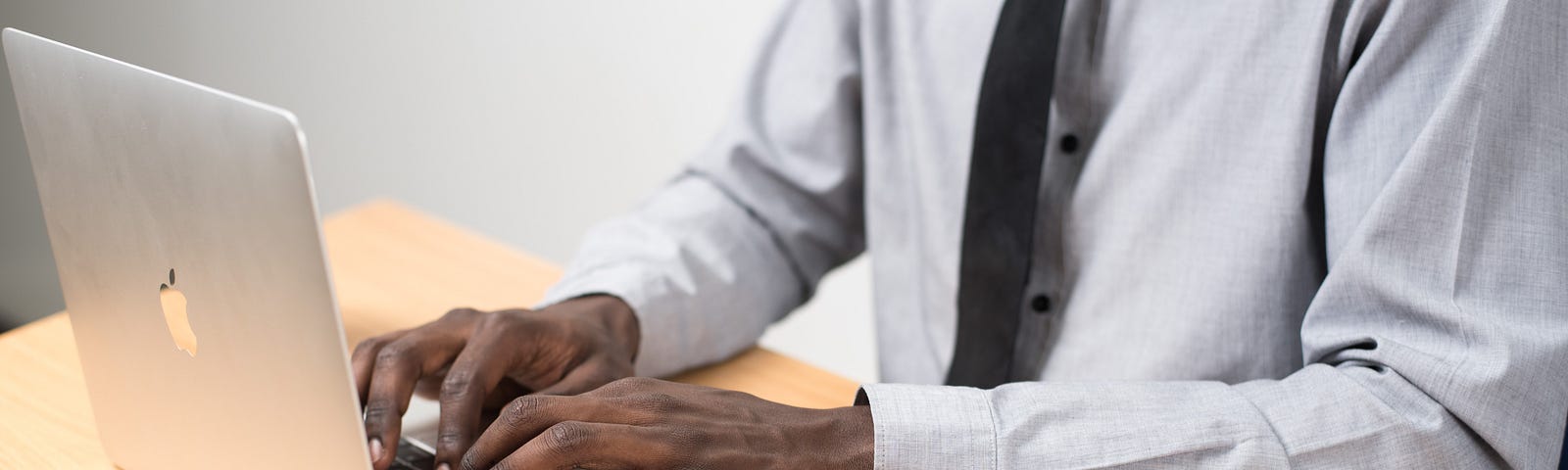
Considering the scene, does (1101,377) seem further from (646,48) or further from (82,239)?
(646,48)

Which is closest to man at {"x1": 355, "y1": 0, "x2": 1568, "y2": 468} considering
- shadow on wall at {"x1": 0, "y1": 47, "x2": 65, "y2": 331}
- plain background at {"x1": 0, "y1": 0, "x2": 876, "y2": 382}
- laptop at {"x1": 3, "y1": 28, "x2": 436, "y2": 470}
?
laptop at {"x1": 3, "y1": 28, "x2": 436, "y2": 470}

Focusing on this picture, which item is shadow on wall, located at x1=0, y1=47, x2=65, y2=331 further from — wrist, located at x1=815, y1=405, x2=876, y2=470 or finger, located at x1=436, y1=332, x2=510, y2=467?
wrist, located at x1=815, y1=405, x2=876, y2=470

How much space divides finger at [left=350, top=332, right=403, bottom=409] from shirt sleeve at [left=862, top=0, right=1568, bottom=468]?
318 mm

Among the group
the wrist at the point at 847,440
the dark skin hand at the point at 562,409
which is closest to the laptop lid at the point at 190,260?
the dark skin hand at the point at 562,409

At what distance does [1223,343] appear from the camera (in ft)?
3.01

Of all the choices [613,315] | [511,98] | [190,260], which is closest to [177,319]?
[190,260]

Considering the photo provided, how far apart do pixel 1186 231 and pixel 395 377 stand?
553mm

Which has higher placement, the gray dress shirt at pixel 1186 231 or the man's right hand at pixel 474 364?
the gray dress shirt at pixel 1186 231

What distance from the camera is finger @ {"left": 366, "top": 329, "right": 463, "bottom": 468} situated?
2.48ft

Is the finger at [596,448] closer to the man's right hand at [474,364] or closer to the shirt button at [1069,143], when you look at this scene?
the man's right hand at [474,364]

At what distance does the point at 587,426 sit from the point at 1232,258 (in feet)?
1.60

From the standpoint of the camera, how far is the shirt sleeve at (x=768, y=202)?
41.5 inches

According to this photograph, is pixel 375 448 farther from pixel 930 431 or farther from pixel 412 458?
pixel 930 431

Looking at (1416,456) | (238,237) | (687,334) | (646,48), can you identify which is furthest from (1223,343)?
(646,48)
